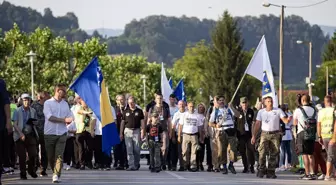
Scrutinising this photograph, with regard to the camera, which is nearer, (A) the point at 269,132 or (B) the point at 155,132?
(A) the point at 269,132

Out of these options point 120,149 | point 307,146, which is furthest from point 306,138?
point 120,149

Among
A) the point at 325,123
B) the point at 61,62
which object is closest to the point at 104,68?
the point at 61,62

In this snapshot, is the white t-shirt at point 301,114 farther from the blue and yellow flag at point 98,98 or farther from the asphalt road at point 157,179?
the blue and yellow flag at point 98,98

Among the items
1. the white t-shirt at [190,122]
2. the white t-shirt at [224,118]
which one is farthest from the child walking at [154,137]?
the white t-shirt at [224,118]

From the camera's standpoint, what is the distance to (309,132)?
2317cm

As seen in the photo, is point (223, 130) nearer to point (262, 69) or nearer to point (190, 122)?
point (190, 122)

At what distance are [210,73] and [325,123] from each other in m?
94.8

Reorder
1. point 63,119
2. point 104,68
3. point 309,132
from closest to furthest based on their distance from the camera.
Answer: point 63,119 → point 309,132 → point 104,68

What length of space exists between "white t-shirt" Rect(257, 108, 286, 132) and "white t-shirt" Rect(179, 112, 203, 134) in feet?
12.7

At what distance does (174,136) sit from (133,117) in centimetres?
174

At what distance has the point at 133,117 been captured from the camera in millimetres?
26734

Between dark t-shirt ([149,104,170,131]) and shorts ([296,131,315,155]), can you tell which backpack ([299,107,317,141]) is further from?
dark t-shirt ([149,104,170,131])

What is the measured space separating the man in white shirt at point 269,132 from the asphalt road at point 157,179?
1.40ft

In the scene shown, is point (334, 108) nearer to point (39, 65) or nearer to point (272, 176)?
point (272, 176)
